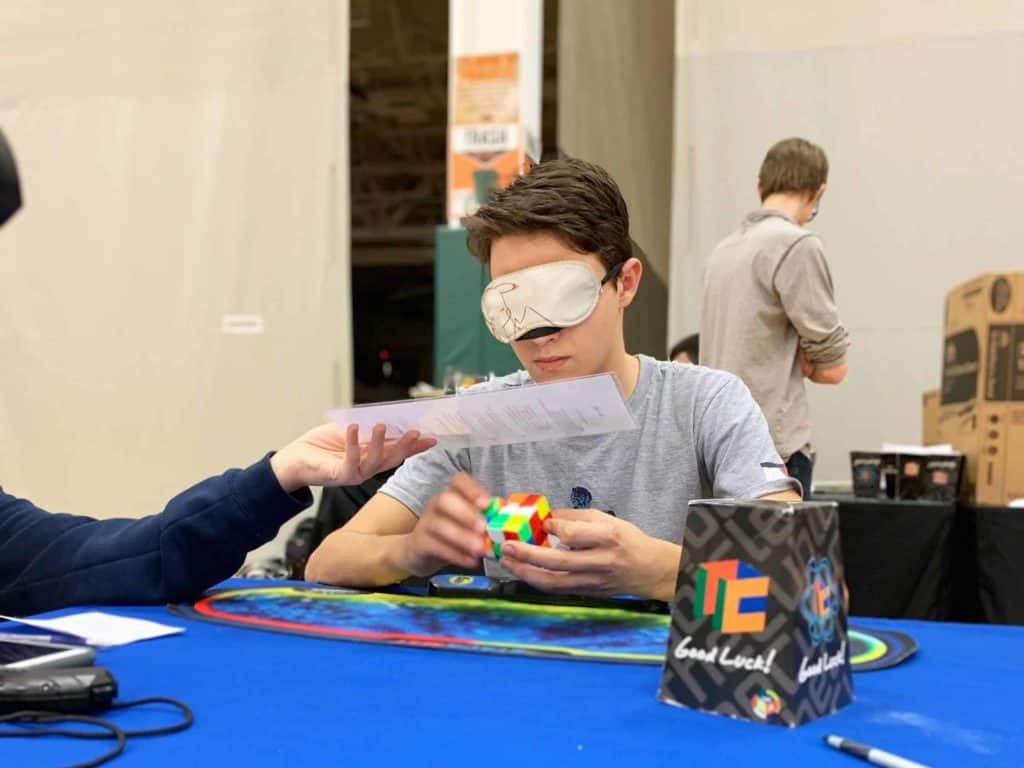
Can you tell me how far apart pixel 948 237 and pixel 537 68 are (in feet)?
6.35

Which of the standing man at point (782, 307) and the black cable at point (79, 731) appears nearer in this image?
the black cable at point (79, 731)

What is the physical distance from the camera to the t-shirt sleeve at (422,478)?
1.52 metres

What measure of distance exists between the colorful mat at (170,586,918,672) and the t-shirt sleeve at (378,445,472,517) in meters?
0.23

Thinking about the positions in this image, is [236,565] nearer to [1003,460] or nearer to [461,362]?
[1003,460]

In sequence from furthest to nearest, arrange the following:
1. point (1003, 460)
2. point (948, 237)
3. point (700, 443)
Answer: point (948, 237)
point (1003, 460)
point (700, 443)

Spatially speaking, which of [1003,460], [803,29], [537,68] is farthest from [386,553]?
[803,29]

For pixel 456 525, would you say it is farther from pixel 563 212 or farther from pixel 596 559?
pixel 563 212

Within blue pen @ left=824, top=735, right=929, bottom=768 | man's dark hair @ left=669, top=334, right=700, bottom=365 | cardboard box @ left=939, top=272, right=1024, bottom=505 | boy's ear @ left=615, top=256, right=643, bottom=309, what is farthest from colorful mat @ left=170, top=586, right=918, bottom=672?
man's dark hair @ left=669, top=334, right=700, bottom=365

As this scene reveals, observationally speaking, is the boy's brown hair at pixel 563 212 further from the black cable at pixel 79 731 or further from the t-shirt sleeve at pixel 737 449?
the black cable at pixel 79 731

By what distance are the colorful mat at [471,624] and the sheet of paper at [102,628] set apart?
0.23 feet

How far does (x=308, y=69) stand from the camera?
189 inches

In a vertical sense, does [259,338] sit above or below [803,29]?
below

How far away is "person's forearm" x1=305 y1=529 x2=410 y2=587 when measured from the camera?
1.30 metres

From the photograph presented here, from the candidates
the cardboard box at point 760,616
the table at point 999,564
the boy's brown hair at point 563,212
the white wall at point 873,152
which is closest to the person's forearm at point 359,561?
the boy's brown hair at point 563,212
